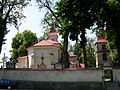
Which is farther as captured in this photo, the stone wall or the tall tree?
the tall tree

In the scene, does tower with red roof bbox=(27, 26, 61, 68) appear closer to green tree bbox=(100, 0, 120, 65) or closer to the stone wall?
the stone wall

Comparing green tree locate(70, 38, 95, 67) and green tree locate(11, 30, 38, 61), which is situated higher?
green tree locate(11, 30, 38, 61)

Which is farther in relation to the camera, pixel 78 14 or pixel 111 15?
pixel 78 14

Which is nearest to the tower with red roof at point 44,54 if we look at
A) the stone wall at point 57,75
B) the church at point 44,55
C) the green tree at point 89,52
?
the church at point 44,55

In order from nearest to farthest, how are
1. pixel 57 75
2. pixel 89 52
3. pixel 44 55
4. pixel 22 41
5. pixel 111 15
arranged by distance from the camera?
pixel 111 15, pixel 57 75, pixel 44 55, pixel 89 52, pixel 22 41

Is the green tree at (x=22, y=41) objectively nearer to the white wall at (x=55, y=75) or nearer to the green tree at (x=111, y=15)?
the white wall at (x=55, y=75)

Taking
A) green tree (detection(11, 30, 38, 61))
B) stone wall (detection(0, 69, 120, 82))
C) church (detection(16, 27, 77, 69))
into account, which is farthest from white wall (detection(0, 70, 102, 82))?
green tree (detection(11, 30, 38, 61))

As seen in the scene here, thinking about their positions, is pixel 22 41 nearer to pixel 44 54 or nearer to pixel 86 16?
pixel 44 54

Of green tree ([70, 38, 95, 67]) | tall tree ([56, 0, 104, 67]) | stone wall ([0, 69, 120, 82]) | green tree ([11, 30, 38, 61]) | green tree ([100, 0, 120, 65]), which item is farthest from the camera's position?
green tree ([11, 30, 38, 61])

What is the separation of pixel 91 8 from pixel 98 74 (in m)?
7.70

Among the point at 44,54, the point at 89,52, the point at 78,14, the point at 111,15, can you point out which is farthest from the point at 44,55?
the point at 111,15

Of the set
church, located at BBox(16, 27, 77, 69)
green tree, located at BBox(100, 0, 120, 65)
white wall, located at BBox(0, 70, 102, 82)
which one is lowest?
white wall, located at BBox(0, 70, 102, 82)

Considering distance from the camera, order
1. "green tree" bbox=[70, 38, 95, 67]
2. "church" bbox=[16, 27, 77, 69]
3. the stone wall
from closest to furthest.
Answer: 1. the stone wall
2. "church" bbox=[16, 27, 77, 69]
3. "green tree" bbox=[70, 38, 95, 67]

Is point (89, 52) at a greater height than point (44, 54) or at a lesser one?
greater
